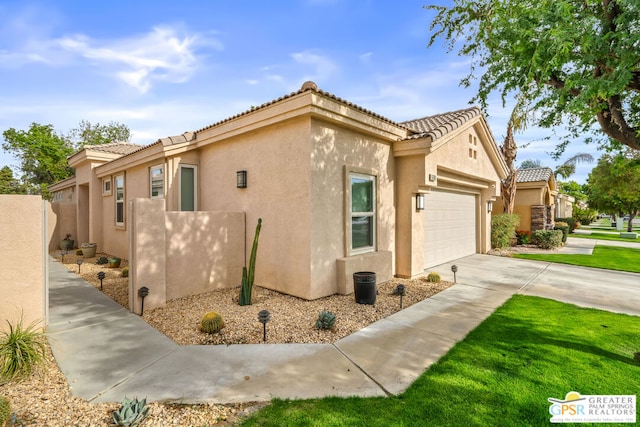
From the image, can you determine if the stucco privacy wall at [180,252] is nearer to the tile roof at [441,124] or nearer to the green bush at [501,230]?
the tile roof at [441,124]

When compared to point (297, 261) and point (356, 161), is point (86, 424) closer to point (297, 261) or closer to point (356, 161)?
point (297, 261)

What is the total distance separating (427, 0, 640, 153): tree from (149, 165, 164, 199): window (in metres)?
9.50

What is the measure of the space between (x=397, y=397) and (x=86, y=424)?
129 inches

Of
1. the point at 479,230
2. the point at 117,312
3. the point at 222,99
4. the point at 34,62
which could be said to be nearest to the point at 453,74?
the point at 222,99

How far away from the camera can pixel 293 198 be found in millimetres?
7129

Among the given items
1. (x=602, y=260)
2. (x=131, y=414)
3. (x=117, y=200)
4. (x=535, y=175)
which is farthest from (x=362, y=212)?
(x=535, y=175)

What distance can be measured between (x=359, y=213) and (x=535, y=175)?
2070cm

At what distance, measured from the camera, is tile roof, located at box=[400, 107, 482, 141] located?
9.06 m

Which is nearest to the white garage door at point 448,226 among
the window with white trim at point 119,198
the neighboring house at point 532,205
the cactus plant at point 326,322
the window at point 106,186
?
Answer: the cactus plant at point 326,322

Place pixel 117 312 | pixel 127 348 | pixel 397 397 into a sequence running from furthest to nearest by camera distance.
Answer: pixel 117 312 → pixel 127 348 → pixel 397 397

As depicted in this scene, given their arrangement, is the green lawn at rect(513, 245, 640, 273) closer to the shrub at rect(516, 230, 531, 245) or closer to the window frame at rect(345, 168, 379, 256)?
the shrub at rect(516, 230, 531, 245)

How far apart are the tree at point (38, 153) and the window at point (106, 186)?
2247 cm

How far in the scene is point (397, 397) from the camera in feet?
11.3

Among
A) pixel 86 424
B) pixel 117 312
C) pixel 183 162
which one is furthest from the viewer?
pixel 183 162
